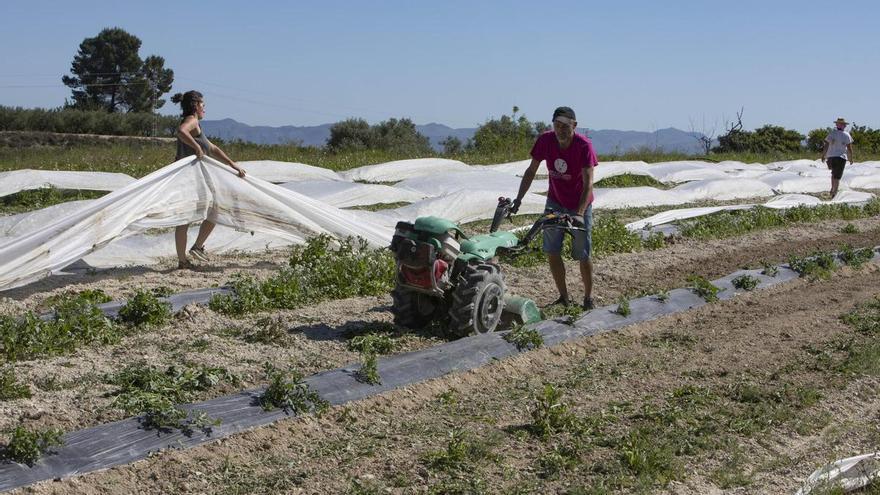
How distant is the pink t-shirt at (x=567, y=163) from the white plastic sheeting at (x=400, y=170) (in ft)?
30.9

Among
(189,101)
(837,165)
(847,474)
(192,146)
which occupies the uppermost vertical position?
(189,101)

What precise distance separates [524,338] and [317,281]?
2.17m

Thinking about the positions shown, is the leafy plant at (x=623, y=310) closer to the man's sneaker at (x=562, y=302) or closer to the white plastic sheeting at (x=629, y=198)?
the man's sneaker at (x=562, y=302)

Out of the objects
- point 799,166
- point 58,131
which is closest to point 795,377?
point 799,166

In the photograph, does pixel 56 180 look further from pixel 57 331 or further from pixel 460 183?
pixel 57 331

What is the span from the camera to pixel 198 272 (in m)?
8.56

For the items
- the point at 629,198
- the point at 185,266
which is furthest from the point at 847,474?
the point at 629,198

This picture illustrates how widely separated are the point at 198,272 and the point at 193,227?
2090 mm

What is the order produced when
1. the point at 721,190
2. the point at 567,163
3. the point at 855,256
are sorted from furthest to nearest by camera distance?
the point at 721,190 < the point at 855,256 < the point at 567,163

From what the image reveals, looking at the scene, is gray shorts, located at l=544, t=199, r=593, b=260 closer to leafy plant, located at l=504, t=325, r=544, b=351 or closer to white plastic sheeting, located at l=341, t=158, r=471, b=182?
leafy plant, located at l=504, t=325, r=544, b=351

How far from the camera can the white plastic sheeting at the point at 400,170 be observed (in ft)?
56.6

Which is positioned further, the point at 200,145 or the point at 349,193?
the point at 349,193

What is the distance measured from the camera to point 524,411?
533 centimetres

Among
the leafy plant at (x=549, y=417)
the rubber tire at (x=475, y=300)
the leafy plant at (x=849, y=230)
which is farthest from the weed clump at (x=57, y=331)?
the leafy plant at (x=849, y=230)
